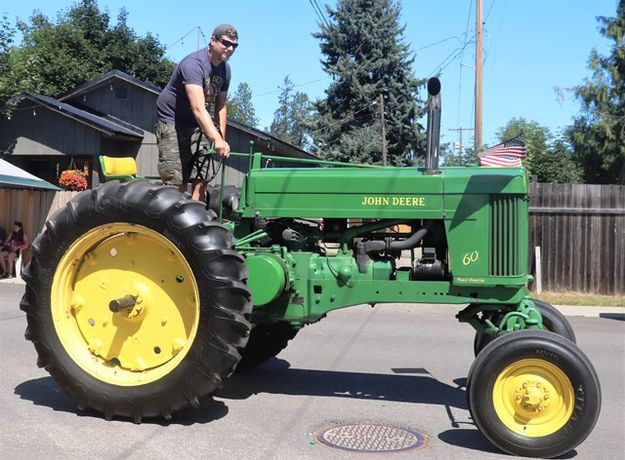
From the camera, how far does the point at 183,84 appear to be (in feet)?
16.9

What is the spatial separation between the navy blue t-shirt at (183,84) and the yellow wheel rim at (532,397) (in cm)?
315

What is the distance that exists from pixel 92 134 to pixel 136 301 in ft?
54.0

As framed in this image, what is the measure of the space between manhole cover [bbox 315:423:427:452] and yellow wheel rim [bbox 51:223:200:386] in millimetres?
1167

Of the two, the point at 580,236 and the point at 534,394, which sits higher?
the point at 580,236

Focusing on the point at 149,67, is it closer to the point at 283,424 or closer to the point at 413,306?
the point at 413,306

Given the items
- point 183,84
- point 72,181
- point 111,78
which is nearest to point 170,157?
point 183,84

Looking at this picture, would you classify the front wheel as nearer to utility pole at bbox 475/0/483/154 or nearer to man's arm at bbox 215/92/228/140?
man's arm at bbox 215/92/228/140

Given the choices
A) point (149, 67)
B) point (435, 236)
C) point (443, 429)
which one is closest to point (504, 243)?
point (435, 236)

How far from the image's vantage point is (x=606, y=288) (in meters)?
13.0

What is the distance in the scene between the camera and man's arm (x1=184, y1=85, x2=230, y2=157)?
185 inches

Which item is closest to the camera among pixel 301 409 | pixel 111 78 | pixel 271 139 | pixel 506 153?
pixel 301 409

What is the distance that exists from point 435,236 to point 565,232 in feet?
30.2

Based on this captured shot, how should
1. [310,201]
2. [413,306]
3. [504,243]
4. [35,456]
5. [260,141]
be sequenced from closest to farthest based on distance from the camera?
[35,456]
[504,243]
[310,201]
[413,306]
[260,141]

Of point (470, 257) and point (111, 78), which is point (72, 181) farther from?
point (470, 257)
